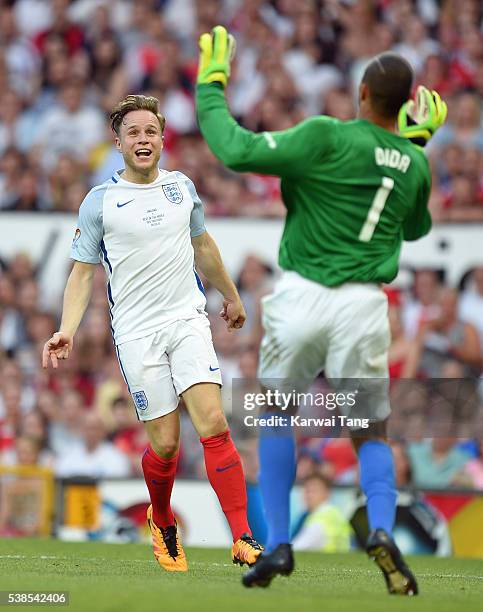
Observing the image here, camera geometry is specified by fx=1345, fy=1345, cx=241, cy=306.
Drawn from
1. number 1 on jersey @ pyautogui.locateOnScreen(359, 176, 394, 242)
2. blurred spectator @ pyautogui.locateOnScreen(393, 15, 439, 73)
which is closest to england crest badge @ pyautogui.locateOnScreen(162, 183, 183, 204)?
number 1 on jersey @ pyautogui.locateOnScreen(359, 176, 394, 242)

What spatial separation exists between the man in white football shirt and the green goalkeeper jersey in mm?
1118

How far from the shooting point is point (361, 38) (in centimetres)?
1424

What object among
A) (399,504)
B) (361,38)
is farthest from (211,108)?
(361,38)

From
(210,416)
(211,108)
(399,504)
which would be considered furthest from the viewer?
(399,504)

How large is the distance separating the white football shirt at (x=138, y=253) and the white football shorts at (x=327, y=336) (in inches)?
47.2

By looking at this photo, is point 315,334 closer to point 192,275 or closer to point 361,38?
point 192,275

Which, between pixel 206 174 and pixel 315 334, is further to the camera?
pixel 206 174

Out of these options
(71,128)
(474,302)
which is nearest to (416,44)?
(474,302)

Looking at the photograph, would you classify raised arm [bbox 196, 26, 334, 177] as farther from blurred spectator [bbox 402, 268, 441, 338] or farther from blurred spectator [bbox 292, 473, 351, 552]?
blurred spectator [bbox 402, 268, 441, 338]

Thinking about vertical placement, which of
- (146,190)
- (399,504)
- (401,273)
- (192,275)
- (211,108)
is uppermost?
(211,108)

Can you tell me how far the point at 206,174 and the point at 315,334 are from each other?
8.16 m

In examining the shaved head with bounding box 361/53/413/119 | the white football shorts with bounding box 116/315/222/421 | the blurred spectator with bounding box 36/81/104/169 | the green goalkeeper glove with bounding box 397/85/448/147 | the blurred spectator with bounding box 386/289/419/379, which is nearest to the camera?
the shaved head with bounding box 361/53/413/119

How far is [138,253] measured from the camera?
22.6ft

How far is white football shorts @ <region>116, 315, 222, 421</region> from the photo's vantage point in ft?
22.3
